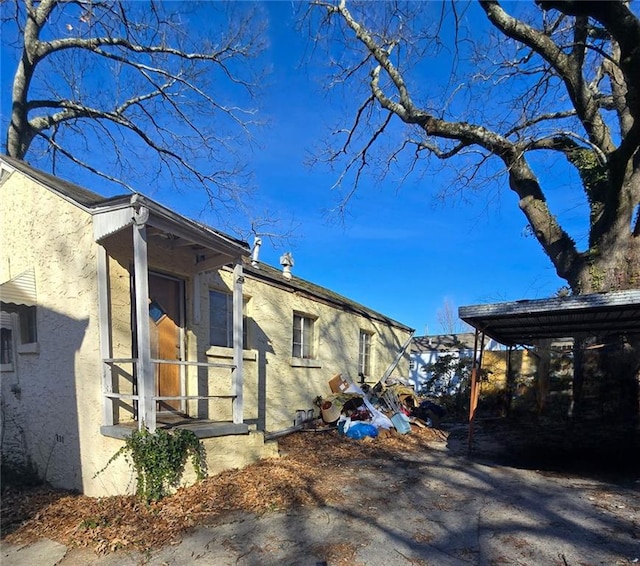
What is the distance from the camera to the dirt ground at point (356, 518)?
355 centimetres

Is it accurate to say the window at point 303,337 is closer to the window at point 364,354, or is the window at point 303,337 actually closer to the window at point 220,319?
the window at point 220,319

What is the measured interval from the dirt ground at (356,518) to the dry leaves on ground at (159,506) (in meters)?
0.02

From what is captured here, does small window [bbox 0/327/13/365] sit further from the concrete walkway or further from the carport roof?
the carport roof

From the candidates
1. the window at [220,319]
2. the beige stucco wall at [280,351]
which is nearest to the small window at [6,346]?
the beige stucco wall at [280,351]

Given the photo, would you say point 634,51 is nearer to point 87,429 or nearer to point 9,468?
point 87,429

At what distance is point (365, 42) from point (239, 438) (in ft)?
33.7

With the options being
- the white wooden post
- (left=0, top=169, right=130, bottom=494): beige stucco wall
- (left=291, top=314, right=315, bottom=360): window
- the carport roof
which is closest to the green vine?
(left=0, top=169, right=130, bottom=494): beige stucco wall

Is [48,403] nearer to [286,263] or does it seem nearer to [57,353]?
[57,353]

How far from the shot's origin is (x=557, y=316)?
7320 mm

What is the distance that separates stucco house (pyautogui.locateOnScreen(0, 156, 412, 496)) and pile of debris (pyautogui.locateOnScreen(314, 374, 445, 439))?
2428 mm

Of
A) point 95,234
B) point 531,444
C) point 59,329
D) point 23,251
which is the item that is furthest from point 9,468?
point 531,444

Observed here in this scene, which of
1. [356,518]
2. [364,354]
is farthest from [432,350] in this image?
[356,518]

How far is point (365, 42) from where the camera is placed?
35.1 feet

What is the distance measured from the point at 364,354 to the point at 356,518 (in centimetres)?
969
